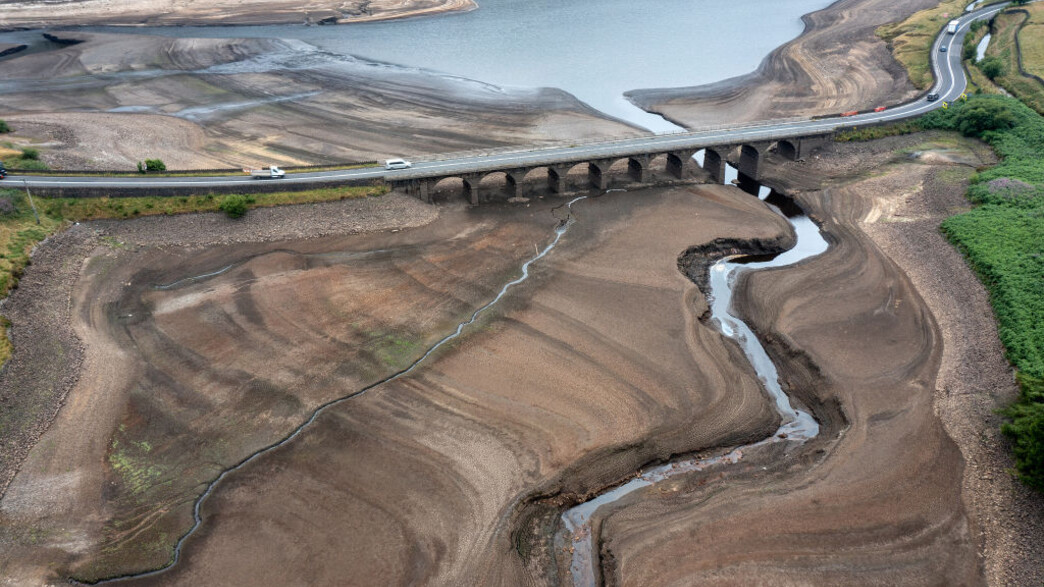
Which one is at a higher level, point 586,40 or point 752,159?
point 586,40

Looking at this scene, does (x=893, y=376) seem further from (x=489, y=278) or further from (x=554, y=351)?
(x=489, y=278)

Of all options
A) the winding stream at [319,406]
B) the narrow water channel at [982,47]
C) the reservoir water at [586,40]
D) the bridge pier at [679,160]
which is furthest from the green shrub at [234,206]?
the narrow water channel at [982,47]

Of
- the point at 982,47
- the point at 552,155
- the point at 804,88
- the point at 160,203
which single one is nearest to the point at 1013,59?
the point at 982,47

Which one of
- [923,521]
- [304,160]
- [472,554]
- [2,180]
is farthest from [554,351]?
[2,180]

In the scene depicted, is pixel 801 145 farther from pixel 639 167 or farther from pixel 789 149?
pixel 639 167

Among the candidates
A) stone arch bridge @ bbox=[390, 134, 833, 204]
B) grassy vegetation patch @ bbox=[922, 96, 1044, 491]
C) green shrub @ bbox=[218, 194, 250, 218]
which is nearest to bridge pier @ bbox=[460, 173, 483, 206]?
stone arch bridge @ bbox=[390, 134, 833, 204]
